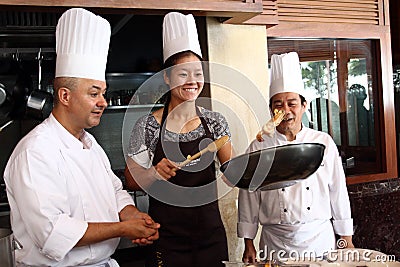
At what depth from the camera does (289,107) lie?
7.91ft

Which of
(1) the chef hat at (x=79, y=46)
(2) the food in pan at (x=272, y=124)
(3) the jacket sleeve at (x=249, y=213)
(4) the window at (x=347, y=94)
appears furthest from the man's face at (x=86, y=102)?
(4) the window at (x=347, y=94)

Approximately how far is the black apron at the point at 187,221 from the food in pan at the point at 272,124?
30 centimetres

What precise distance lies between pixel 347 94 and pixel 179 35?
5.33 ft

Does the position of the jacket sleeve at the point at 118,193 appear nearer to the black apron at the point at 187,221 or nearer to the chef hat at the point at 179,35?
the black apron at the point at 187,221

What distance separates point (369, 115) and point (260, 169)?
208cm

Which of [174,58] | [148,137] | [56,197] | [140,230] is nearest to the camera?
[56,197]

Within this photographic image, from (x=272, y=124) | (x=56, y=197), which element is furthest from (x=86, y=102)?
(x=272, y=124)

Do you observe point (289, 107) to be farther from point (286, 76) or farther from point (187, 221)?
point (187, 221)

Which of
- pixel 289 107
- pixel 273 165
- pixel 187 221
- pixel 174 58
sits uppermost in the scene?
pixel 174 58

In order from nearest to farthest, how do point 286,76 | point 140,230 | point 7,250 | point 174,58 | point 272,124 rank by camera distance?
1. point 7,250
2. point 140,230
3. point 272,124
4. point 174,58
5. point 286,76

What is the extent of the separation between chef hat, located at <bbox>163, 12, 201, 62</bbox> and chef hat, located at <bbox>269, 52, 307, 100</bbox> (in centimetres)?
42

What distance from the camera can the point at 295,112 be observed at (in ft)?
7.93

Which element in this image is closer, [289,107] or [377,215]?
[289,107]

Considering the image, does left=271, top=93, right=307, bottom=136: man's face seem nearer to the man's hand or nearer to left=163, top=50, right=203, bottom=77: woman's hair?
left=163, top=50, right=203, bottom=77: woman's hair
